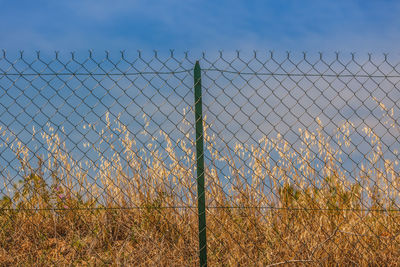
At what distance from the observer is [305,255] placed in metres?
3.30

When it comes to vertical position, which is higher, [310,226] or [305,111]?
[305,111]

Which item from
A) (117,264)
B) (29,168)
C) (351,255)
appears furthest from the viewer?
(29,168)

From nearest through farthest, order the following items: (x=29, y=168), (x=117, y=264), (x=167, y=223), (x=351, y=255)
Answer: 1. (x=117, y=264)
2. (x=351, y=255)
3. (x=167, y=223)
4. (x=29, y=168)

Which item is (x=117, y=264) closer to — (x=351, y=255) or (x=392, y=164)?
(x=351, y=255)

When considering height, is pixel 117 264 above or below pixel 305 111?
below

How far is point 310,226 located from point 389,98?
1.20 meters

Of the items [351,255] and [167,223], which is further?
[167,223]

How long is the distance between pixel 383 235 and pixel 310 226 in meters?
0.71

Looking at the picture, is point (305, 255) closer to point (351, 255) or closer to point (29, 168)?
point (351, 255)

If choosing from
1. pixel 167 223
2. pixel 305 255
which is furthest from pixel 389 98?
pixel 167 223

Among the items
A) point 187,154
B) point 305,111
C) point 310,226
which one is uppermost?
point 305,111

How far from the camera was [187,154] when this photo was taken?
3.56 metres

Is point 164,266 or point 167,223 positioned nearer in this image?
point 164,266

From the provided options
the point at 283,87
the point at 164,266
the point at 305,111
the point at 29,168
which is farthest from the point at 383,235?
the point at 29,168
